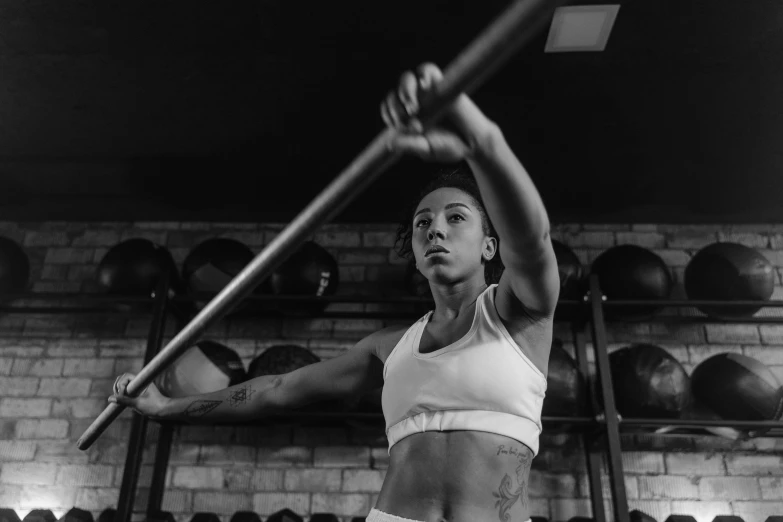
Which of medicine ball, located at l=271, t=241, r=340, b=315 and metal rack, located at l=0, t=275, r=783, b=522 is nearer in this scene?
metal rack, located at l=0, t=275, r=783, b=522

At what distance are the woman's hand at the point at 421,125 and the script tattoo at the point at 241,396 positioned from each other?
105 centimetres

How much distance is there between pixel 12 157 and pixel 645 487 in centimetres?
387

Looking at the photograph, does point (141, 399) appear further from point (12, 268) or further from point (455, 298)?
point (12, 268)

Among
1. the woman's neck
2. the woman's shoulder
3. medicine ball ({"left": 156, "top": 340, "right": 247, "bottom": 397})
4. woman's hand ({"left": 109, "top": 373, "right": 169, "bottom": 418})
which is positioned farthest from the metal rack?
the woman's neck

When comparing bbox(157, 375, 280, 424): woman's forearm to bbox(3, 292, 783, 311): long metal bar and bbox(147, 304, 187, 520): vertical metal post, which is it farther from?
bbox(147, 304, 187, 520): vertical metal post

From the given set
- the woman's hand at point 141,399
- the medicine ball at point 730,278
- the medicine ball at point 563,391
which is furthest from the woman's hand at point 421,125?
the medicine ball at point 730,278

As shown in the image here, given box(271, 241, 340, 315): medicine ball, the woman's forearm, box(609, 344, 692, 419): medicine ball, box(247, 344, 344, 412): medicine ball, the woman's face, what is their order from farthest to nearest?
1. box(271, 241, 340, 315): medicine ball
2. box(247, 344, 344, 412): medicine ball
3. box(609, 344, 692, 419): medicine ball
4. the woman's forearm
5. the woman's face

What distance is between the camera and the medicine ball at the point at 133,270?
3590 millimetres

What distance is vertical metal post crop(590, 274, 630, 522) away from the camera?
3035mm

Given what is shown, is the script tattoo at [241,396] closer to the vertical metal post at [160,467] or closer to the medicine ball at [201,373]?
the medicine ball at [201,373]

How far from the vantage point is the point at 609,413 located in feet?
10.3

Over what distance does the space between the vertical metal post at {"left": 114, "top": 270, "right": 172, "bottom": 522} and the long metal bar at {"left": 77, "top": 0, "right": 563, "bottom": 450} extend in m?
1.93

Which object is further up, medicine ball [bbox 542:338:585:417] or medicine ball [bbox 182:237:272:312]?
medicine ball [bbox 182:237:272:312]

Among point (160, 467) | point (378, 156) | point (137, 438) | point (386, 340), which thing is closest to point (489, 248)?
point (386, 340)
